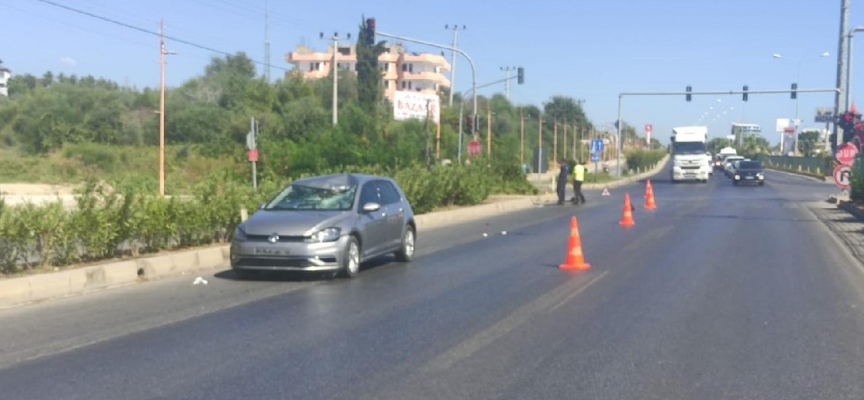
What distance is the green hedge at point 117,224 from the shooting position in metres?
11.7

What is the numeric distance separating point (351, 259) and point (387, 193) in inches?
90.1

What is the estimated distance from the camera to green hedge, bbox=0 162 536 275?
38.5ft

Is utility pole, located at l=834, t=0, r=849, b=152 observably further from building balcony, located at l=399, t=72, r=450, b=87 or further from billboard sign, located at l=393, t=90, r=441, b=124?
building balcony, located at l=399, t=72, r=450, b=87

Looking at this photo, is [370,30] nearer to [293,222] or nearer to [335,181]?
[335,181]

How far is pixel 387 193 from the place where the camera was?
15367 millimetres

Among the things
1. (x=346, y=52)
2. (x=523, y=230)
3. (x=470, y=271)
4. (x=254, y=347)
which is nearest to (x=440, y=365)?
(x=254, y=347)

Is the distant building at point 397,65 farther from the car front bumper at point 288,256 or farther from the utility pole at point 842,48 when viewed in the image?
the car front bumper at point 288,256

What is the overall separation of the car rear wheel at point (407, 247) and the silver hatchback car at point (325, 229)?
0.02 metres

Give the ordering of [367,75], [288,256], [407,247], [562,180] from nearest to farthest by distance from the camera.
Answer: [288,256], [407,247], [562,180], [367,75]

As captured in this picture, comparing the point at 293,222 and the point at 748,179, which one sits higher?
the point at 293,222

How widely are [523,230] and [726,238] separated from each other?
199 inches

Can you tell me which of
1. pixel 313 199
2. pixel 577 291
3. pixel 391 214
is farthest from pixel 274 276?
pixel 577 291

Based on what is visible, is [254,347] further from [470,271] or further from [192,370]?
[470,271]

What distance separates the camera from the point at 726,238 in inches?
787
